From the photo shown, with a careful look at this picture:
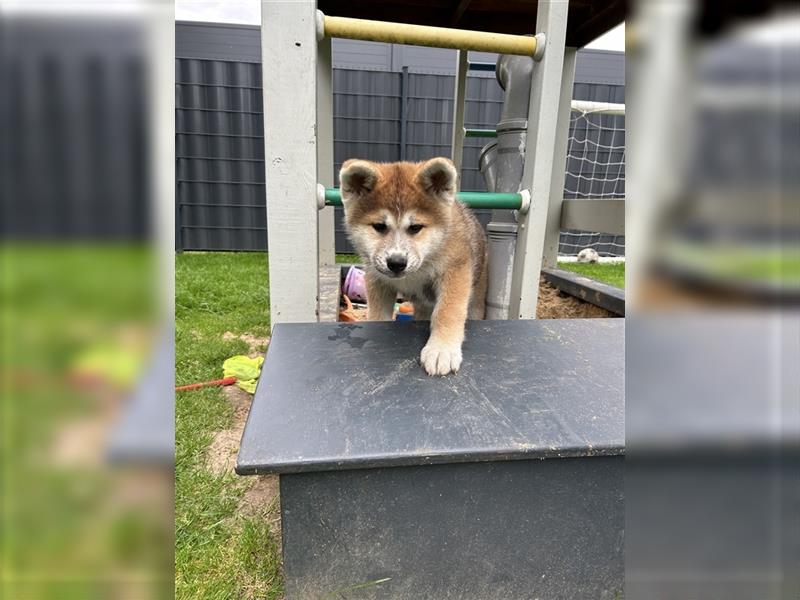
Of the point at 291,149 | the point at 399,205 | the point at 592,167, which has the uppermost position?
the point at 592,167

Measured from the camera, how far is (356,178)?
2518mm

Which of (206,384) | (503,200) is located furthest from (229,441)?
(503,200)

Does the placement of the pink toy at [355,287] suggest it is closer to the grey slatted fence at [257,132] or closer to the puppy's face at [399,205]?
the puppy's face at [399,205]

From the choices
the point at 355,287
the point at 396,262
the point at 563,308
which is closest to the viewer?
the point at 396,262

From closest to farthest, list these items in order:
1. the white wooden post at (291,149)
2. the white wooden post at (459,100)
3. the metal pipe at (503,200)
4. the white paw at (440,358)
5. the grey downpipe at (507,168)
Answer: the white paw at (440,358), the white wooden post at (291,149), the metal pipe at (503,200), the grey downpipe at (507,168), the white wooden post at (459,100)

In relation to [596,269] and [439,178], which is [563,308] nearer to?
[439,178]

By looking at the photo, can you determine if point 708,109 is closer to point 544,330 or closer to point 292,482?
point 292,482

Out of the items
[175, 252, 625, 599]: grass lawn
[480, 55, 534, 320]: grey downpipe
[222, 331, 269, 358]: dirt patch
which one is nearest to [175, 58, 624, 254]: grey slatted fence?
[175, 252, 625, 599]: grass lawn

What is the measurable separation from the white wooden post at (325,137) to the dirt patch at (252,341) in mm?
1240

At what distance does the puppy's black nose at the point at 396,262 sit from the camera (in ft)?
7.60

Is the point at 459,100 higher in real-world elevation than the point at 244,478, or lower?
higher

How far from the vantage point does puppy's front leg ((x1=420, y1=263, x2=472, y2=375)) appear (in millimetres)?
1990

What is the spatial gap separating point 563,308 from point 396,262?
2767mm

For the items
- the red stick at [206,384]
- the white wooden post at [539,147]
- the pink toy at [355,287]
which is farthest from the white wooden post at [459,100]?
the red stick at [206,384]
